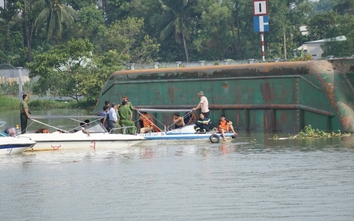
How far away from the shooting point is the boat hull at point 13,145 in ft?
86.3

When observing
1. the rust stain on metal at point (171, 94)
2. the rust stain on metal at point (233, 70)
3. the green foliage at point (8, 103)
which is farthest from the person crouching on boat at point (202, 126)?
the green foliage at point (8, 103)

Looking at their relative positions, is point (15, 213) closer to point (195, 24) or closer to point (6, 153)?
point (6, 153)

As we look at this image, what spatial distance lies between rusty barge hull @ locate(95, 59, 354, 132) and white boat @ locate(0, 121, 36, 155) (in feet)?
31.6

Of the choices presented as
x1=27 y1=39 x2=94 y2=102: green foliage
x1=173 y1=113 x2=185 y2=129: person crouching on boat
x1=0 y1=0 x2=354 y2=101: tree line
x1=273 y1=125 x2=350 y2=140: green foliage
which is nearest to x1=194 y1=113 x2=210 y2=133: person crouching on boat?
x1=173 y1=113 x2=185 y2=129: person crouching on boat

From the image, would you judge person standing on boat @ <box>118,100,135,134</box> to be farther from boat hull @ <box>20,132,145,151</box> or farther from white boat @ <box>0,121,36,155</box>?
white boat @ <box>0,121,36,155</box>

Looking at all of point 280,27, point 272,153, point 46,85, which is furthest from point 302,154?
point 280,27

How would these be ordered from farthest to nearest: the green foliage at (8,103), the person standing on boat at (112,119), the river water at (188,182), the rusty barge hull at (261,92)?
the green foliage at (8,103) → the rusty barge hull at (261,92) → the person standing on boat at (112,119) → the river water at (188,182)

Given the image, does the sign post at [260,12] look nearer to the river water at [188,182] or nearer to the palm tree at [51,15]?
the river water at [188,182]

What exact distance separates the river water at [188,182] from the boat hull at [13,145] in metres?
0.24

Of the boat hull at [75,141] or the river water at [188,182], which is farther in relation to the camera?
the boat hull at [75,141]

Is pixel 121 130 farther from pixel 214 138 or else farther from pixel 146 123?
pixel 214 138

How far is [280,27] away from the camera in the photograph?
8056 centimetres

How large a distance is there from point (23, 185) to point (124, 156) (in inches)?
211

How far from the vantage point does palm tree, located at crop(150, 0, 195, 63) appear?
8588 centimetres
